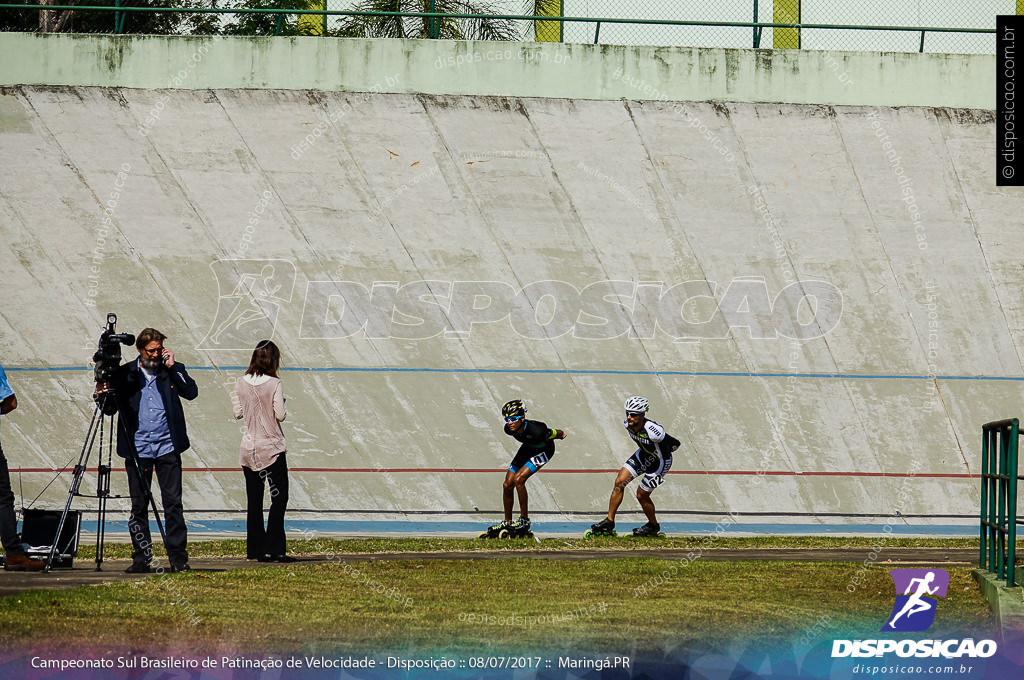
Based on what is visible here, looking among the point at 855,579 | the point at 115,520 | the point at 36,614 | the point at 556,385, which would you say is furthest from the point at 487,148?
the point at 36,614

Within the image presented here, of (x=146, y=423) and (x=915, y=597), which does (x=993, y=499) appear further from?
(x=146, y=423)

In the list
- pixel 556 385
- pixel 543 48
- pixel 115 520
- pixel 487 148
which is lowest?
pixel 115 520

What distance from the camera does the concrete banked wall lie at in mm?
15414

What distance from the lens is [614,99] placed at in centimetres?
1816

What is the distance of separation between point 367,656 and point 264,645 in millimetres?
547

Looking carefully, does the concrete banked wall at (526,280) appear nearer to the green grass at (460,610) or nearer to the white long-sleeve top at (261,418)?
the white long-sleeve top at (261,418)

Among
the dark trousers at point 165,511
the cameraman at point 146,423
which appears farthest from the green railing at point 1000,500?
the cameraman at point 146,423

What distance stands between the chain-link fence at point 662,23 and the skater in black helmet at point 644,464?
9.02 meters

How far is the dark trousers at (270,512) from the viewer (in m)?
9.11

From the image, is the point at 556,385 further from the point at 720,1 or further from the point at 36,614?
the point at 36,614

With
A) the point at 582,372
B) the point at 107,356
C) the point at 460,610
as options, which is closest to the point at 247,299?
the point at 582,372

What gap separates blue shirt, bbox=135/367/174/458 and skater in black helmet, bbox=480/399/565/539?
4387 mm

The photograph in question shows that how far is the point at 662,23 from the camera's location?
18.9 metres

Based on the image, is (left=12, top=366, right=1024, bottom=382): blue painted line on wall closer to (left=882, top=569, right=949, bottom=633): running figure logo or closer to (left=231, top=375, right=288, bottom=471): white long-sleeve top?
(left=231, top=375, right=288, bottom=471): white long-sleeve top
